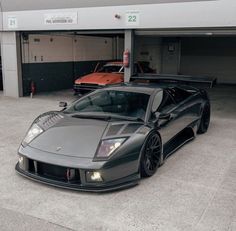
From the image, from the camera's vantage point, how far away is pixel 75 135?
4031mm

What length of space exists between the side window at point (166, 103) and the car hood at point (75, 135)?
2.79 ft

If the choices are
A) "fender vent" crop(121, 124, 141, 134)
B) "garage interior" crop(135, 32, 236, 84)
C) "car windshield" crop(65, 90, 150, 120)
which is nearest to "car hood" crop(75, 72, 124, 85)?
"car windshield" crop(65, 90, 150, 120)

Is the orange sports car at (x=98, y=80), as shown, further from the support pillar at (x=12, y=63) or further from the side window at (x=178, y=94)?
the side window at (x=178, y=94)

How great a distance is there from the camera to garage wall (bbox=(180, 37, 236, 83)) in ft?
56.9

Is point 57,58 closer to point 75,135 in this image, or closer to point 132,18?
point 132,18

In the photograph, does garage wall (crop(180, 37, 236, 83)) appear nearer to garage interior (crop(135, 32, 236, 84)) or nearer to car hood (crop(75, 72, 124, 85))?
garage interior (crop(135, 32, 236, 84))

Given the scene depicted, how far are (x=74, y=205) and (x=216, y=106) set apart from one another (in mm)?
7688

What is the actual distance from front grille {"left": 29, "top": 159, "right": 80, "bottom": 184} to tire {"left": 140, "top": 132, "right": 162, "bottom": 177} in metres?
0.89

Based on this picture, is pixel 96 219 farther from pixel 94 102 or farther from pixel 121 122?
pixel 94 102

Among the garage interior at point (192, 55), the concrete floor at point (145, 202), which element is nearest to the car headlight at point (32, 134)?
the concrete floor at point (145, 202)

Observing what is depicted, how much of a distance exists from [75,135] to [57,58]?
985cm

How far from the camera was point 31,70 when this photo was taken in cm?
1202

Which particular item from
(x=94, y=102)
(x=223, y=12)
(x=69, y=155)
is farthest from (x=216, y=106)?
(x=69, y=155)

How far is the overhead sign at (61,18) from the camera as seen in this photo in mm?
9586
